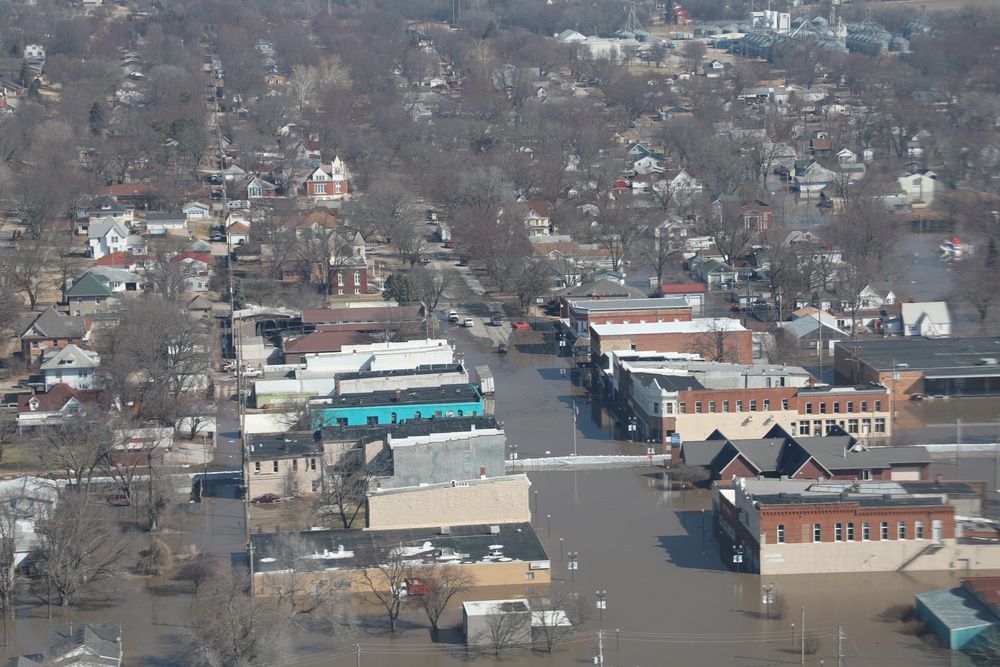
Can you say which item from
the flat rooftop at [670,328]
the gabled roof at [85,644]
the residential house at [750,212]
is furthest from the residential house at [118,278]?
the gabled roof at [85,644]

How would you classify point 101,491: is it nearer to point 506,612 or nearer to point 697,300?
point 506,612

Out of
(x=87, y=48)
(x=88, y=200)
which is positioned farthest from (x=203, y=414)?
(x=87, y=48)

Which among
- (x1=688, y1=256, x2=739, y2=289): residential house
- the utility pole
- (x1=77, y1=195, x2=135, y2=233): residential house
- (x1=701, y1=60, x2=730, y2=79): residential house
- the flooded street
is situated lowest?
(x1=688, y1=256, x2=739, y2=289): residential house

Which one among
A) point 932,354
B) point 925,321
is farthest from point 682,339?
point 925,321

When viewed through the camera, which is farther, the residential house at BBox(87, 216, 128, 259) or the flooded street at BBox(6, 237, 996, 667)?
the residential house at BBox(87, 216, 128, 259)

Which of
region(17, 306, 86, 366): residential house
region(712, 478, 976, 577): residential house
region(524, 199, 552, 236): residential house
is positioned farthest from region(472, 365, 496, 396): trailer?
region(524, 199, 552, 236): residential house

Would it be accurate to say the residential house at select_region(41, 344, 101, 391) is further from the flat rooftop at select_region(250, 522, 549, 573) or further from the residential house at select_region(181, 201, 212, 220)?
the residential house at select_region(181, 201, 212, 220)
